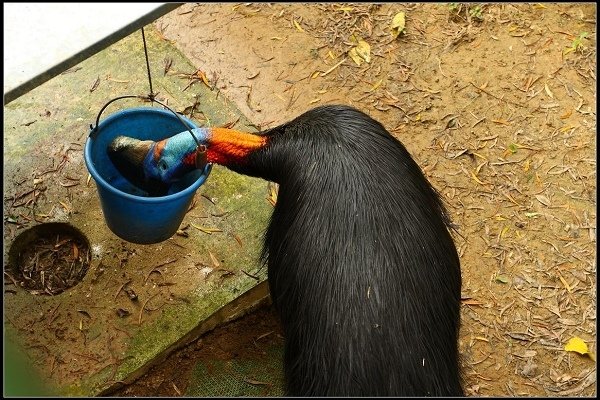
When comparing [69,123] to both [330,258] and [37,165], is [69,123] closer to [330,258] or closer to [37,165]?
[37,165]

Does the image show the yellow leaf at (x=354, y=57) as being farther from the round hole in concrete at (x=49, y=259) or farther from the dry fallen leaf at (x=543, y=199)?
the round hole in concrete at (x=49, y=259)

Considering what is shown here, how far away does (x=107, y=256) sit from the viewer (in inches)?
135

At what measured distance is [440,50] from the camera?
4.66 metres

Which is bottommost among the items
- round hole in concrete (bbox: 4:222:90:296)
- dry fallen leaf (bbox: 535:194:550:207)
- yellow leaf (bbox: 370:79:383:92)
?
round hole in concrete (bbox: 4:222:90:296)

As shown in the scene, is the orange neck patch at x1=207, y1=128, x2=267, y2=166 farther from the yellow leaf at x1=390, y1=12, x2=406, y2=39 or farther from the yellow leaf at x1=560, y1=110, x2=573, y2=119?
the yellow leaf at x1=560, y1=110, x2=573, y2=119

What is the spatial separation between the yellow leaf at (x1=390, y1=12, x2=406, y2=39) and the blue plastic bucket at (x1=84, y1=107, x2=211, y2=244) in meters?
2.03

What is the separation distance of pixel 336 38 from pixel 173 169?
2005 millimetres

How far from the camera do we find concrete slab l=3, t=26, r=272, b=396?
10.6ft

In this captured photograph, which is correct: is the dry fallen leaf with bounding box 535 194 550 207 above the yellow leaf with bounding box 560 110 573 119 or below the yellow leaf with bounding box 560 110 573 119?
below

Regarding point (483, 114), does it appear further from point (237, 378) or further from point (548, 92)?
point (237, 378)

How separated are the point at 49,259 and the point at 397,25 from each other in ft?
8.60

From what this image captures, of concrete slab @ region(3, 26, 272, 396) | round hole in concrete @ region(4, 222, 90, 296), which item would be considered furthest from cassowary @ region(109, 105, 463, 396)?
round hole in concrete @ region(4, 222, 90, 296)

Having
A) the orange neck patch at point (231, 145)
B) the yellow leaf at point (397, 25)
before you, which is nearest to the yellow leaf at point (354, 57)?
the yellow leaf at point (397, 25)

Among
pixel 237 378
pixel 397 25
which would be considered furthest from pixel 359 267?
pixel 397 25
